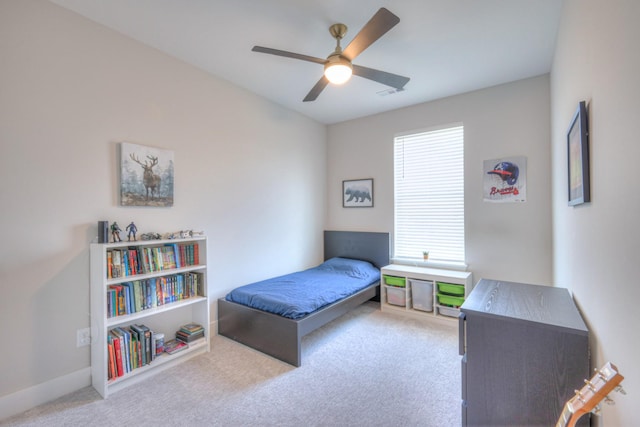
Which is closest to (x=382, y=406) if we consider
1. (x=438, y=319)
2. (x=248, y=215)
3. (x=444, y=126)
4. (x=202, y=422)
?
(x=202, y=422)

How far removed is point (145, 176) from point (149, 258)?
717 millimetres

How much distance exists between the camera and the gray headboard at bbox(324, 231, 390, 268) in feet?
13.3

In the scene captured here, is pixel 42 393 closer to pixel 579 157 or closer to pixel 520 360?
pixel 520 360

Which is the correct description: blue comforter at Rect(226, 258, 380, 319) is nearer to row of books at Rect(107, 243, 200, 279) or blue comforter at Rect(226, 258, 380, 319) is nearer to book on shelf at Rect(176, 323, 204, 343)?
book on shelf at Rect(176, 323, 204, 343)

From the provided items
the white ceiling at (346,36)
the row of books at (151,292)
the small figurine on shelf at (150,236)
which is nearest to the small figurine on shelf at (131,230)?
the small figurine on shelf at (150,236)

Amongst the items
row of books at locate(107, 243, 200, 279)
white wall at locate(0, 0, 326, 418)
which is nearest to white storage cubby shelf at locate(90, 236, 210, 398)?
row of books at locate(107, 243, 200, 279)

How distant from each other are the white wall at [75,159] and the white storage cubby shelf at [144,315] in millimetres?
140

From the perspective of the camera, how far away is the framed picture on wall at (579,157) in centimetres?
133

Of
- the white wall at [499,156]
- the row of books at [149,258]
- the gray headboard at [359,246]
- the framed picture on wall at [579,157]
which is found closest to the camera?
the framed picture on wall at [579,157]

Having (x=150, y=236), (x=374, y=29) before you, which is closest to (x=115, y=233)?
(x=150, y=236)

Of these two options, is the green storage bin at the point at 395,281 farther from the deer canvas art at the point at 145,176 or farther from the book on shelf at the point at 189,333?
the deer canvas art at the point at 145,176

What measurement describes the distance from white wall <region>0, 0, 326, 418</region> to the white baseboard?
3cm

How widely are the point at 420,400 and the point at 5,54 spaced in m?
3.58

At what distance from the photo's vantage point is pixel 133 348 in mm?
2182
